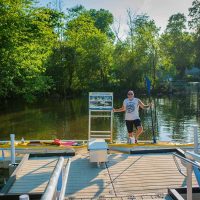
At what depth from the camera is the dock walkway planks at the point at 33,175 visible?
6.76 metres

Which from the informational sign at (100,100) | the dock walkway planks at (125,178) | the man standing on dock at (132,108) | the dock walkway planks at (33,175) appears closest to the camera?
the dock walkway planks at (125,178)

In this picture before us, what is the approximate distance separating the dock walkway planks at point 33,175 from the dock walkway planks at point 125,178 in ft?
1.73

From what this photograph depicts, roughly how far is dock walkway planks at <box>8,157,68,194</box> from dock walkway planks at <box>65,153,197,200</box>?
1.73 feet

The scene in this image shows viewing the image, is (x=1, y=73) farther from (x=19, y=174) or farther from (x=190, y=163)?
(x=190, y=163)

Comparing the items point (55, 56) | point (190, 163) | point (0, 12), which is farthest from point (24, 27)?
point (55, 56)

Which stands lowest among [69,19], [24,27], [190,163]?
[190,163]

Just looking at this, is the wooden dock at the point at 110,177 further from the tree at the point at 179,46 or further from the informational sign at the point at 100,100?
the tree at the point at 179,46

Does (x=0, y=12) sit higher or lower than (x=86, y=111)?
higher

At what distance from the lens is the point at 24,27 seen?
21.4 m

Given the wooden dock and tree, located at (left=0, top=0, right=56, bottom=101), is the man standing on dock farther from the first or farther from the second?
tree, located at (left=0, top=0, right=56, bottom=101)

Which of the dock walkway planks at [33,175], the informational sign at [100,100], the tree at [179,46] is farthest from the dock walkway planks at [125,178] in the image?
the tree at [179,46]

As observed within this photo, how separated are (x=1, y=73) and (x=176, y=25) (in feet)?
161

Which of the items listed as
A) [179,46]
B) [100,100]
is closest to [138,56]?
[179,46]

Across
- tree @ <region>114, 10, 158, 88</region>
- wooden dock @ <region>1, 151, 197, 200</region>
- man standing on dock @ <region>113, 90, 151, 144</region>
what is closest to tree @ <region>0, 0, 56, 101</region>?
man standing on dock @ <region>113, 90, 151, 144</region>
